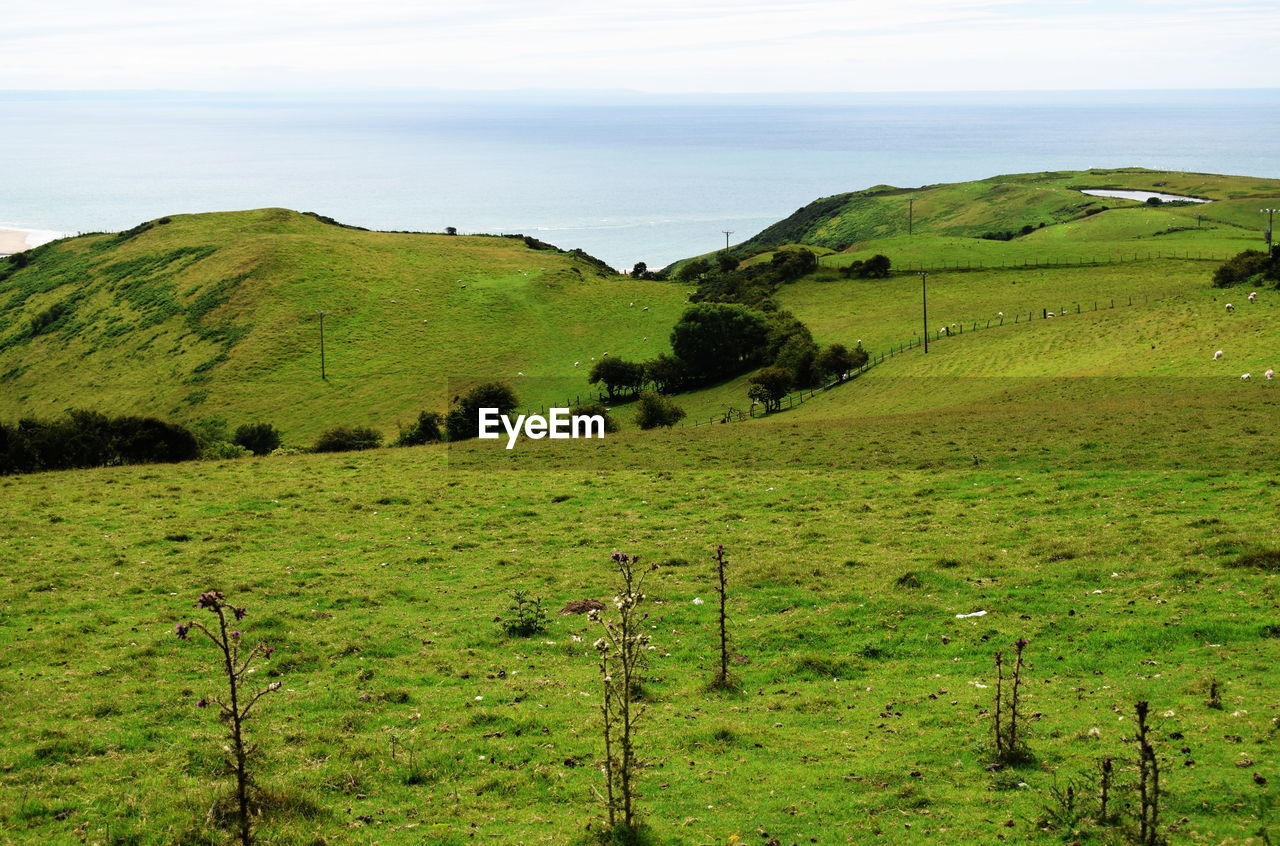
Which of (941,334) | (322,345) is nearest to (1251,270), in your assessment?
(941,334)

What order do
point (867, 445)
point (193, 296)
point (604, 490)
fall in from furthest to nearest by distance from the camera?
point (193, 296) → point (867, 445) → point (604, 490)

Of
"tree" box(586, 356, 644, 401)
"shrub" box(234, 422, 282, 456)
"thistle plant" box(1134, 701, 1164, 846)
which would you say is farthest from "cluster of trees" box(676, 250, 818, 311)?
"thistle plant" box(1134, 701, 1164, 846)

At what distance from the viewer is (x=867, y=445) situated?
35375 mm

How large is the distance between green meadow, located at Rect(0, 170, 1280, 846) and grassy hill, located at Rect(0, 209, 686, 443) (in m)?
51.8

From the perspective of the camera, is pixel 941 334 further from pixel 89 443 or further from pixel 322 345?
pixel 89 443

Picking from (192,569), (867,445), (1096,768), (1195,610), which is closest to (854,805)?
(1096,768)

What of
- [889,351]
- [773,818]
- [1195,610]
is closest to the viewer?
[773,818]

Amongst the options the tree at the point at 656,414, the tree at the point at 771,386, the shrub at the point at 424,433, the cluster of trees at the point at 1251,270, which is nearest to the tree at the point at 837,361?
the tree at the point at 771,386

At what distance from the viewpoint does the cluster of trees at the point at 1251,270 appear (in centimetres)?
6597

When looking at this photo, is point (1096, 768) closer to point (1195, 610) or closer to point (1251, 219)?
point (1195, 610)

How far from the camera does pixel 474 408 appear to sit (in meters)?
63.2

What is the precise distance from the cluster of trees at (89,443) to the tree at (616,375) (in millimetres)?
44092

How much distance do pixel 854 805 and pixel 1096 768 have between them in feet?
8.68

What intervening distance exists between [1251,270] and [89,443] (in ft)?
250
